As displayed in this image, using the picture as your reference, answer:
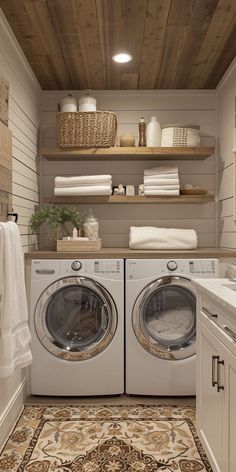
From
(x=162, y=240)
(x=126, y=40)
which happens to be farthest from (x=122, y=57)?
(x=162, y=240)

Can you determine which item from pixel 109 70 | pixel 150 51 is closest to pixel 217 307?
pixel 150 51

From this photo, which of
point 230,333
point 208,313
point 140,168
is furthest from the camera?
point 140,168

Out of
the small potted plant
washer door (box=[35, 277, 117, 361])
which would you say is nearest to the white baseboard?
washer door (box=[35, 277, 117, 361])

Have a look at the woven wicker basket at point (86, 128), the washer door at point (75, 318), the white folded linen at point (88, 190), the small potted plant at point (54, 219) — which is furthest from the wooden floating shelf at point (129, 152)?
the washer door at point (75, 318)

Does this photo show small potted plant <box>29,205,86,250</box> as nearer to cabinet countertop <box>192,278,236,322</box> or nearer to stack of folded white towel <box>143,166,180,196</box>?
stack of folded white towel <box>143,166,180,196</box>

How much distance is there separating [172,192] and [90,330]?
1.24 meters

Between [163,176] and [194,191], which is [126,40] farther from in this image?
[194,191]

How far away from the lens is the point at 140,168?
377cm

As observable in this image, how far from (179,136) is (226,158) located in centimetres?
43

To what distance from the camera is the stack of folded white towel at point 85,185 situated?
335 centimetres

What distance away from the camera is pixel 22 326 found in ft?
7.48

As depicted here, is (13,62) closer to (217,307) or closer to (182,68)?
(182,68)

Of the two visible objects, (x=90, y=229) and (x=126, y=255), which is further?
(x=90, y=229)

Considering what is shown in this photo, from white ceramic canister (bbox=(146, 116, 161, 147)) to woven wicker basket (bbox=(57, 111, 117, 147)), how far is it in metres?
0.30
